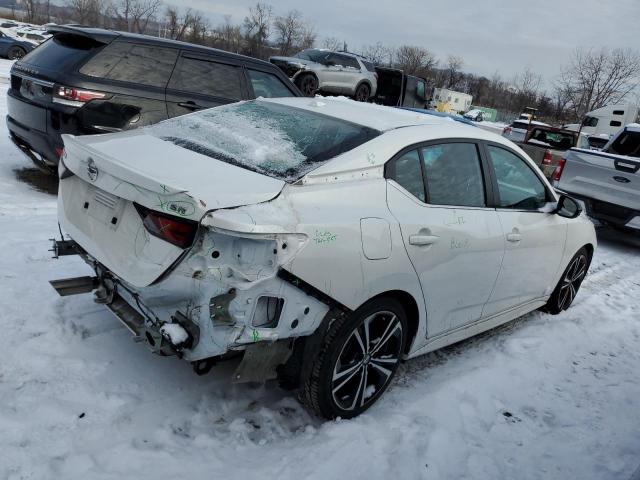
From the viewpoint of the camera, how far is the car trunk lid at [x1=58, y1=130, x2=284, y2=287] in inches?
92.4

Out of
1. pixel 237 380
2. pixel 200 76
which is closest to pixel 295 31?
pixel 200 76

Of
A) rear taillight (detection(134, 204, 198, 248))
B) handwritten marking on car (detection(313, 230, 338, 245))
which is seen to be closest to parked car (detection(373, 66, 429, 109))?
handwritten marking on car (detection(313, 230, 338, 245))

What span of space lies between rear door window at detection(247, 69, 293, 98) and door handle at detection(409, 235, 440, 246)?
4.53 metres

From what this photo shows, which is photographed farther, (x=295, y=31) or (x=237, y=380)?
(x=295, y=31)

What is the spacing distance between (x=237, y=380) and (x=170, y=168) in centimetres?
106

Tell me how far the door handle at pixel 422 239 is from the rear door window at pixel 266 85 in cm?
453

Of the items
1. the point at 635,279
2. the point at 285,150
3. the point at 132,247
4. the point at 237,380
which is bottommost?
the point at 635,279

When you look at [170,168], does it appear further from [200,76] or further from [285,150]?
[200,76]

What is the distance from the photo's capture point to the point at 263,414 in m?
2.99

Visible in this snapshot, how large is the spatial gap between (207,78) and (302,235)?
15.4ft

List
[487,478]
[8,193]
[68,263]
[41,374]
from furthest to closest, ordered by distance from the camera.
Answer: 1. [8,193]
2. [68,263]
3. [41,374]
4. [487,478]

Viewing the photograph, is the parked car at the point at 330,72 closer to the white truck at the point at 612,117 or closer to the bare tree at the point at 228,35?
the white truck at the point at 612,117

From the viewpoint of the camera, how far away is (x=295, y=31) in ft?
245

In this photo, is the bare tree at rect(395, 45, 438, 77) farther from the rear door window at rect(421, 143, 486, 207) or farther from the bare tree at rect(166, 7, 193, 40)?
the rear door window at rect(421, 143, 486, 207)
